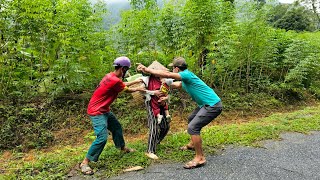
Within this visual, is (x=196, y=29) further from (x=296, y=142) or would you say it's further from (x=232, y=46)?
(x=296, y=142)

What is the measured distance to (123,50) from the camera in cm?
852

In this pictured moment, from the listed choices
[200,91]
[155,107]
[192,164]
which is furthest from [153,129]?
[200,91]

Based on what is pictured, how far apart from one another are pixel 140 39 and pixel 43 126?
→ 3.51 m

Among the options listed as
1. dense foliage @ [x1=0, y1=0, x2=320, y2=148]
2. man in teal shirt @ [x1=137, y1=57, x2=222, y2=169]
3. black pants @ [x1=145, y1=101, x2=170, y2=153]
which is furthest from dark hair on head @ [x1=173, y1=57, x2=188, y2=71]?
dense foliage @ [x1=0, y1=0, x2=320, y2=148]

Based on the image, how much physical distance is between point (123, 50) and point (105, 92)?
4.46 meters

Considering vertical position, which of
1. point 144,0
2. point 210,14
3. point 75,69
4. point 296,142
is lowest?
point 296,142

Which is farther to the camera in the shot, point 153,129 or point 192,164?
point 153,129

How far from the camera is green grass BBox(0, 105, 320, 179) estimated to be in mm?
4336

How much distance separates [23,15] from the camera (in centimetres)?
667

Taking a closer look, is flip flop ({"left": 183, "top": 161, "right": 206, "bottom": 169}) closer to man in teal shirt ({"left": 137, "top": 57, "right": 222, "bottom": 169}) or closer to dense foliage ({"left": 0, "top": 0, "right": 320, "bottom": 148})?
man in teal shirt ({"left": 137, "top": 57, "right": 222, "bottom": 169})

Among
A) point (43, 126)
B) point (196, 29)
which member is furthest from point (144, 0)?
point (43, 126)

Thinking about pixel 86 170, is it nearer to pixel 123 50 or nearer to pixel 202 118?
pixel 202 118

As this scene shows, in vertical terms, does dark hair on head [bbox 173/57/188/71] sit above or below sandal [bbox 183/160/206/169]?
above

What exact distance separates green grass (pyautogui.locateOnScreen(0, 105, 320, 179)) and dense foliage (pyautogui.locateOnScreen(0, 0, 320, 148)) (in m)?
1.27
